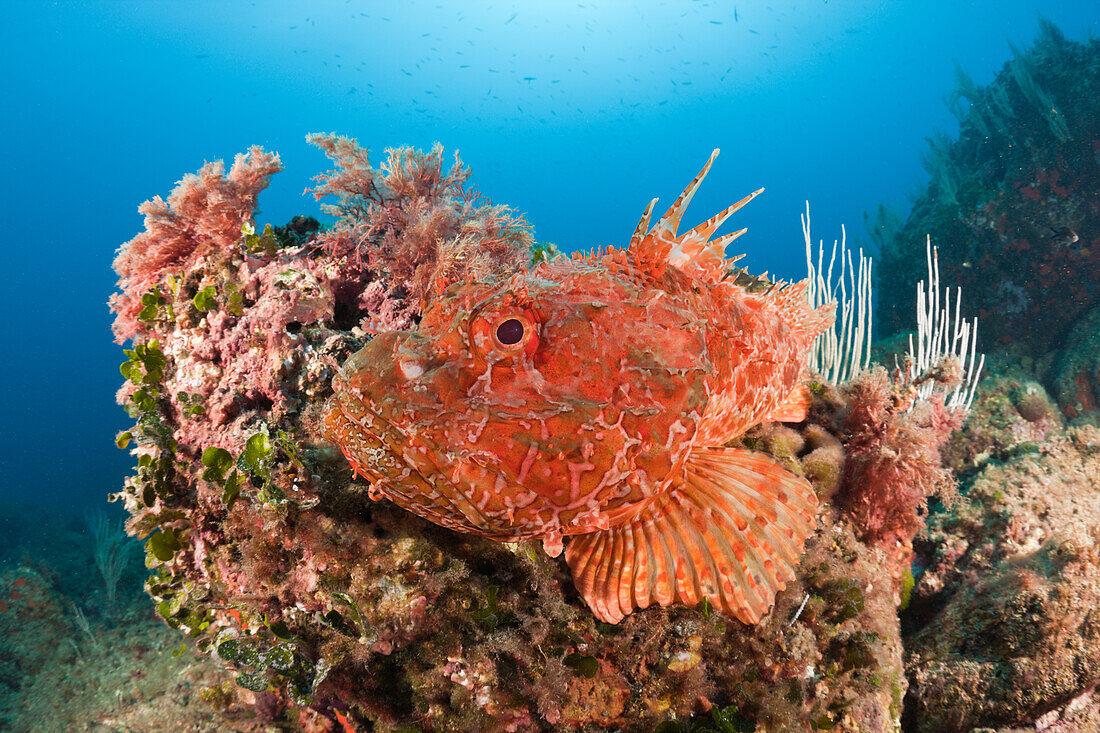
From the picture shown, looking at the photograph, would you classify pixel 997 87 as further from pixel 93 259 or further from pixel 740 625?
pixel 93 259

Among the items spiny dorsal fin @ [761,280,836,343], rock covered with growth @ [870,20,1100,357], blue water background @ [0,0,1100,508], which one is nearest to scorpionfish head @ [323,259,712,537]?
spiny dorsal fin @ [761,280,836,343]

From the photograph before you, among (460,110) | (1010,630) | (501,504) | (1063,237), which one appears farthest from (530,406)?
(460,110)

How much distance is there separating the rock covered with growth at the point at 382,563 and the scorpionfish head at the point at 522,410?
0.56 meters

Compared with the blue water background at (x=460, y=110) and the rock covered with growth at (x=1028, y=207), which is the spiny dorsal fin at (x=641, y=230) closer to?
the rock covered with growth at (x=1028, y=207)

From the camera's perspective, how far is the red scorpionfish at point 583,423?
1.70m

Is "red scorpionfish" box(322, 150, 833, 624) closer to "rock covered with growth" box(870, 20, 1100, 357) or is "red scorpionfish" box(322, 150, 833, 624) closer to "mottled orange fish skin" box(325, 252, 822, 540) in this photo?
"mottled orange fish skin" box(325, 252, 822, 540)

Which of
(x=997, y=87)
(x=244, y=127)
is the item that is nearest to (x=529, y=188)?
(x=244, y=127)

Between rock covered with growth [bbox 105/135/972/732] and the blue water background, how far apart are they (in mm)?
55493

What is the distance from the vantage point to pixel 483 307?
1808 mm

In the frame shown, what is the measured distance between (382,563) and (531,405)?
1428 millimetres

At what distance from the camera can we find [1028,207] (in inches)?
530

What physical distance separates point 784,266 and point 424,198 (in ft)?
358

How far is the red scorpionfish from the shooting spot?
1.70 m

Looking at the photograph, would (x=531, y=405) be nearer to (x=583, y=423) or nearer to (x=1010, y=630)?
(x=583, y=423)
